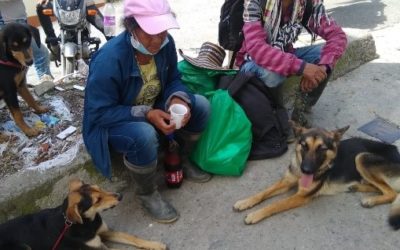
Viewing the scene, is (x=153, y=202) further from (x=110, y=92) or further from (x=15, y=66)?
(x=15, y=66)

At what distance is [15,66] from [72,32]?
149cm

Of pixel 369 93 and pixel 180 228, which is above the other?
pixel 369 93

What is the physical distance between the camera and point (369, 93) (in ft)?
14.8

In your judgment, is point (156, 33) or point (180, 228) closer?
point (156, 33)

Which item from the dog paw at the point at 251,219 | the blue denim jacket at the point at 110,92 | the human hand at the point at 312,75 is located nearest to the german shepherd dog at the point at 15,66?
the blue denim jacket at the point at 110,92

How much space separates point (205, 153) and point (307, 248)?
3.65 feet

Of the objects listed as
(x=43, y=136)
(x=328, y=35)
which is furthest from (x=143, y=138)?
(x=328, y=35)

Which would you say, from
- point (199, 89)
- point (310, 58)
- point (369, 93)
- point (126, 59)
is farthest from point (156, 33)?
point (369, 93)

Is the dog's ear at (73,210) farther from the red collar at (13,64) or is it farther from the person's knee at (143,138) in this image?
the red collar at (13,64)

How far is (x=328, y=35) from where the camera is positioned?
360 centimetres

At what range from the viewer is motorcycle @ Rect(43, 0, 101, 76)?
4.38m

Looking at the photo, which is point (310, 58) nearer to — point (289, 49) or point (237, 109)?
point (289, 49)

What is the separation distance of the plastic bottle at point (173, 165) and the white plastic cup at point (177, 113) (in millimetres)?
466

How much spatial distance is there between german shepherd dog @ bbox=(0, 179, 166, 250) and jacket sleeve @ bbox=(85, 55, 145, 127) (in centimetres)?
48
